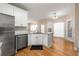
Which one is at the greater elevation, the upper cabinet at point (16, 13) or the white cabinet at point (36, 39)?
the upper cabinet at point (16, 13)

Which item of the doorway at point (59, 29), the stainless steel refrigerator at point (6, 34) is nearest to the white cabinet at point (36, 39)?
the stainless steel refrigerator at point (6, 34)

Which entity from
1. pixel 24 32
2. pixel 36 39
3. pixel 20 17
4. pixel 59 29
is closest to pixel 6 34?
pixel 20 17

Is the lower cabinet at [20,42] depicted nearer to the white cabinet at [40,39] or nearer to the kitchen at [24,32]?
the kitchen at [24,32]

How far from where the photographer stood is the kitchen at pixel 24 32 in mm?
3007

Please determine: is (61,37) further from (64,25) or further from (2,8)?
(2,8)

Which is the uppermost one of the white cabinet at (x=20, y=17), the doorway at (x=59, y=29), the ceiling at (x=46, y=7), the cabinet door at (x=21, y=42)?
the ceiling at (x=46, y=7)

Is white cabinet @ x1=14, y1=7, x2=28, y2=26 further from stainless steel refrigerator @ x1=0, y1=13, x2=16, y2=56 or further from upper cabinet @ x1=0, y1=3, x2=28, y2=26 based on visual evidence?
stainless steel refrigerator @ x1=0, y1=13, x2=16, y2=56

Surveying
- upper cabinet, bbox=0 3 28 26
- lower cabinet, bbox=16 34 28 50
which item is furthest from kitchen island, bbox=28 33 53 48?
upper cabinet, bbox=0 3 28 26

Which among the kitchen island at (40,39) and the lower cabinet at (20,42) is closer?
the lower cabinet at (20,42)

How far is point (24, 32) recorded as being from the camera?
192 inches

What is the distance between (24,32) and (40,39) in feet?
3.23

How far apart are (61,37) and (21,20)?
15.4 ft

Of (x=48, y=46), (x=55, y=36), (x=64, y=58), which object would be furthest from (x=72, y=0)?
(x=55, y=36)

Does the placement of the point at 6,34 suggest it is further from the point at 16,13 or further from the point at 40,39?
the point at 40,39
